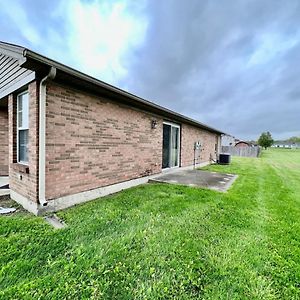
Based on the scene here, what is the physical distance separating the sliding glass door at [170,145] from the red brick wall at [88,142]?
2.03m

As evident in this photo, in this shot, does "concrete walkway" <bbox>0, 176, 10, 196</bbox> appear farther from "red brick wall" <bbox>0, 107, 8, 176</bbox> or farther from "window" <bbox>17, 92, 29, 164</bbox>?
"window" <bbox>17, 92, 29, 164</bbox>

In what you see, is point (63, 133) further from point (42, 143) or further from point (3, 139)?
point (3, 139)

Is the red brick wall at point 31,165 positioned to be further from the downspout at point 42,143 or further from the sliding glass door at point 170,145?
the sliding glass door at point 170,145

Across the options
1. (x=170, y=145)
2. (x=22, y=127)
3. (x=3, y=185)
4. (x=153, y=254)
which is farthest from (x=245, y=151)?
(x=153, y=254)

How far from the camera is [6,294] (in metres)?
1.93

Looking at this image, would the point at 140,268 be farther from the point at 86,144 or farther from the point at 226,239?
the point at 86,144

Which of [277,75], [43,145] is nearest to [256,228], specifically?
[43,145]

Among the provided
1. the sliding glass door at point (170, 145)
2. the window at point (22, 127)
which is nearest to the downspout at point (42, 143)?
the window at point (22, 127)

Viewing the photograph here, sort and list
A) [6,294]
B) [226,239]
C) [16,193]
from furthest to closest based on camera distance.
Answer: [16,193], [226,239], [6,294]

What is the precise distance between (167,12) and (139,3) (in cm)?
141

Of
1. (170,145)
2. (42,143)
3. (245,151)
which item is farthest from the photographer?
(245,151)

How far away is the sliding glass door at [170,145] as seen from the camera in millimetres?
9109

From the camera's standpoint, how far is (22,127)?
4.83m

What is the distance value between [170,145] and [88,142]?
5251 millimetres
